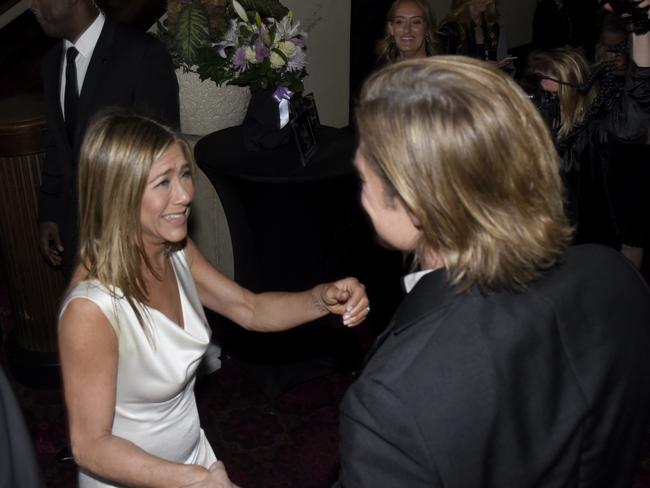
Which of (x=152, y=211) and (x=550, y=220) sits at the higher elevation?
(x=550, y=220)

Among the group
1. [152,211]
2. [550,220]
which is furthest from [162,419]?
[550,220]

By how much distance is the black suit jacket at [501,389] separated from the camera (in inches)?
38.7

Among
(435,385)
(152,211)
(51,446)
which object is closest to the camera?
(435,385)

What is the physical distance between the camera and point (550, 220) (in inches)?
44.1

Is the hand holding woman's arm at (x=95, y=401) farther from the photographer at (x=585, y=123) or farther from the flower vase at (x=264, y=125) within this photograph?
the photographer at (x=585, y=123)

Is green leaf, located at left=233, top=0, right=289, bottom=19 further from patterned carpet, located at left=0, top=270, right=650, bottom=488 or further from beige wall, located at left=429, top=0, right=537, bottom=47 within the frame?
beige wall, located at left=429, top=0, right=537, bottom=47

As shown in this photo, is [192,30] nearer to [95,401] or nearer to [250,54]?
[250,54]

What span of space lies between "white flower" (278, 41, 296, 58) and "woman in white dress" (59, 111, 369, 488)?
1.39 metres

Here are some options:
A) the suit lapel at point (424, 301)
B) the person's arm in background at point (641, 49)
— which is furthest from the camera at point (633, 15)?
the suit lapel at point (424, 301)

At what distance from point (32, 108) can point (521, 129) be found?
2.67 metres

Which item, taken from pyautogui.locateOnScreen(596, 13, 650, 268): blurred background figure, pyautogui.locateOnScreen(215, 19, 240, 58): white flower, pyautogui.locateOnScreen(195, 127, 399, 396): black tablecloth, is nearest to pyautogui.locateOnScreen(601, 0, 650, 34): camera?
pyautogui.locateOnScreen(596, 13, 650, 268): blurred background figure

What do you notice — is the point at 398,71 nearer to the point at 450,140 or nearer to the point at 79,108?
the point at 450,140

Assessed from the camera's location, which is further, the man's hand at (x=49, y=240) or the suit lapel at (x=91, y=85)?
the man's hand at (x=49, y=240)

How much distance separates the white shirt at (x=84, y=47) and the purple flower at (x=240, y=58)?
54 centimetres
